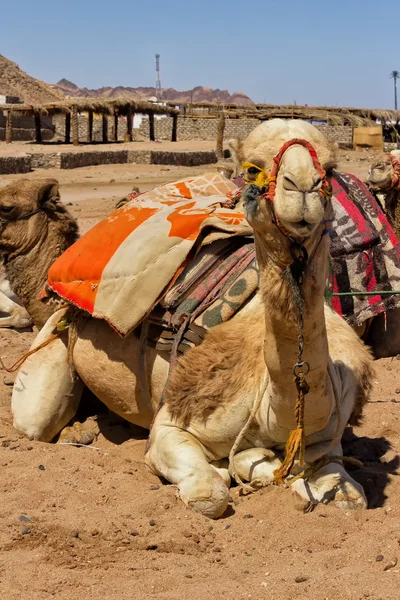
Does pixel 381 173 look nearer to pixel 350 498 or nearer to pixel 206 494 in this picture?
pixel 350 498

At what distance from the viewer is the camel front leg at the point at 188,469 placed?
445 cm

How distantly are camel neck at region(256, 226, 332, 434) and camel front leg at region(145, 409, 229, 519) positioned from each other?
0.51 meters

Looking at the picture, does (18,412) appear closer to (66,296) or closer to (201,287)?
(66,296)

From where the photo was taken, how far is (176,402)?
490 centimetres

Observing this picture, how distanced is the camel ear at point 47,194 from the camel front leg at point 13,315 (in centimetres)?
228

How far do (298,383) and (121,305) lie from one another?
184 centimetres

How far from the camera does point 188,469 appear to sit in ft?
15.4

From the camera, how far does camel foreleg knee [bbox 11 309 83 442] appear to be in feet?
20.1

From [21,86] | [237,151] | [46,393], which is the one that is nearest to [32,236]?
[46,393]

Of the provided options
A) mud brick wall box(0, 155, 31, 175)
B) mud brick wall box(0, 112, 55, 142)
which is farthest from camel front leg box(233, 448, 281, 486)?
mud brick wall box(0, 112, 55, 142)

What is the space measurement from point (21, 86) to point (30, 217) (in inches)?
2549

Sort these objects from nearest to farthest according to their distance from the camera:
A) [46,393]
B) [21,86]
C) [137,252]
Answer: [137,252] < [46,393] < [21,86]

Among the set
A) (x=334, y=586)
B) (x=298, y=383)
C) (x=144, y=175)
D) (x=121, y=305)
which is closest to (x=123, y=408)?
(x=121, y=305)

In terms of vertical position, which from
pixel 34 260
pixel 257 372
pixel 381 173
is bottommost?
pixel 257 372
